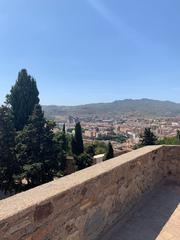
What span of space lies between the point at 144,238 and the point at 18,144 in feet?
39.8

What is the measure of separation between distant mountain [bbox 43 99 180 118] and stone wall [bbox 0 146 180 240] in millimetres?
154636

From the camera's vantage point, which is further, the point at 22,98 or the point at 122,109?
the point at 122,109

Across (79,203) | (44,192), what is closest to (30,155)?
(79,203)

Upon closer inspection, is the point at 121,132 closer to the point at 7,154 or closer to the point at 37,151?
the point at 37,151

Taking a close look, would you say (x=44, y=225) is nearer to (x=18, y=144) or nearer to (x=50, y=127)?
(x=18, y=144)

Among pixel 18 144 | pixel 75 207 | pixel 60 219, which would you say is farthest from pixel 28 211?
pixel 18 144

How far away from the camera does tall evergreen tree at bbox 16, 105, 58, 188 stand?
13.8 meters

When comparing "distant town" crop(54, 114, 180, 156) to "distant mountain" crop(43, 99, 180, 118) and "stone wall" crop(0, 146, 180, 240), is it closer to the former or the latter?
"distant mountain" crop(43, 99, 180, 118)

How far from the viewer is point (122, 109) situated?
175875 millimetres

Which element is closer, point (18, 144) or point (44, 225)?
point (44, 225)

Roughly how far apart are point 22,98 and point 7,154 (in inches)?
260

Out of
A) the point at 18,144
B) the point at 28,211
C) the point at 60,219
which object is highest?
the point at 28,211

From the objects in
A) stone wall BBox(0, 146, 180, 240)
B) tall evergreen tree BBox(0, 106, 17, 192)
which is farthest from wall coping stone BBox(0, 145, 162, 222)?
tall evergreen tree BBox(0, 106, 17, 192)

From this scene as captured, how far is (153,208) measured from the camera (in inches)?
152
